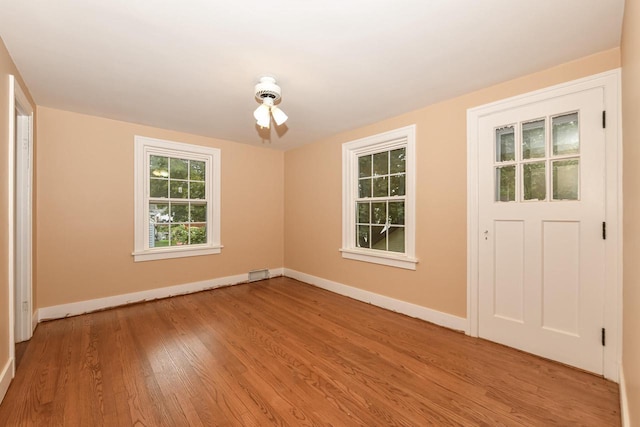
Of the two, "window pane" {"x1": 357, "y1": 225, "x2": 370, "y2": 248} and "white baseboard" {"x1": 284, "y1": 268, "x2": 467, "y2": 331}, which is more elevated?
"window pane" {"x1": 357, "y1": 225, "x2": 370, "y2": 248}

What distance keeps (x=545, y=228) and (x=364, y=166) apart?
2183mm

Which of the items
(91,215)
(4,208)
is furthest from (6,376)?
(91,215)

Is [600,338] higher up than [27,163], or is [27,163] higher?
[27,163]

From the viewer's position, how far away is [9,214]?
196cm

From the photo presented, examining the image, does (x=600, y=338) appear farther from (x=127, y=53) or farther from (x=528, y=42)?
(x=127, y=53)

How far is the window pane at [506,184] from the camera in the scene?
2.45 m

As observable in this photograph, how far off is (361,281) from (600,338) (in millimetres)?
2283

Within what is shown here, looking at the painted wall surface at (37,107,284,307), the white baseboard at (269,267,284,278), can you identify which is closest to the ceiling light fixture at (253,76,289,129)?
the painted wall surface at (37,107,284,307)

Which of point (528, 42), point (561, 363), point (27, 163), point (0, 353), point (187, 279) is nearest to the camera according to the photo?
point (0, 353)

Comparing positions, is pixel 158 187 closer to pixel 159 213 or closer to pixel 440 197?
pixel 159 213

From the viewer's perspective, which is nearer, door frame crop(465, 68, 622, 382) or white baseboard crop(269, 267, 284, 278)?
door frame crop(465, 68, 622, 382)

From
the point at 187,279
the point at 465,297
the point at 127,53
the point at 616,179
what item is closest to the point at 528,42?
the point at 616,179

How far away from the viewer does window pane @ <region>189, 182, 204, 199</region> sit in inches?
164

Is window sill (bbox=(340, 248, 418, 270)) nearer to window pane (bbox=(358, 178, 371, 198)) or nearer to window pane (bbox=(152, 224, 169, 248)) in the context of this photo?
window pane (bbox=(358, 178, 371, 198))
